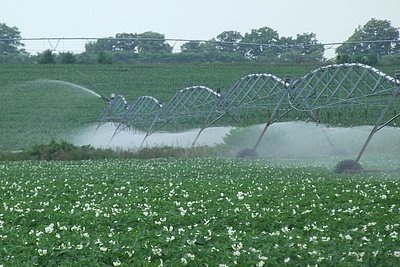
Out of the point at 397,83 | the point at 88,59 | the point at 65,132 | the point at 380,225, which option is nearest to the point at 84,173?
the point at 397,83

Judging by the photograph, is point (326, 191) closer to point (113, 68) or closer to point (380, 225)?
point (380, 225)

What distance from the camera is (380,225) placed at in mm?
8547

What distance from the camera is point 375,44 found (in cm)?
3269

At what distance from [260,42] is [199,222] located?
55.6 meters

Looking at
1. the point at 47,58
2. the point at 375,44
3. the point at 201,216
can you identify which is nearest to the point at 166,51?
the point at 47,58

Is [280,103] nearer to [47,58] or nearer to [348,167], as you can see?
[348,167]

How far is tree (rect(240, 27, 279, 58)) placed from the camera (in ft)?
195

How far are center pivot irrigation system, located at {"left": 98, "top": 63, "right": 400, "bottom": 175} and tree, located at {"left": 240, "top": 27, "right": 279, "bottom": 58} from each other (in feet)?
42.0

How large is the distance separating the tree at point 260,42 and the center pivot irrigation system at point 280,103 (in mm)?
12788

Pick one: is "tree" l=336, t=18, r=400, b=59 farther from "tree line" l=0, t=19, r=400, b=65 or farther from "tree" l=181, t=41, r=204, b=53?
"tree" l=181, t=41, r=204, b=53

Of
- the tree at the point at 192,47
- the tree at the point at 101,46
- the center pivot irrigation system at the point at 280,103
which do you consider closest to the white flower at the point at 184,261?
the center pivot irrigation system at the point at 280,103

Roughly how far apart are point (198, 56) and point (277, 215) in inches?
2265

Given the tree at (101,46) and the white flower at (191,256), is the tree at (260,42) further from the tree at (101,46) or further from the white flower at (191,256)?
the white flower at (191,256)

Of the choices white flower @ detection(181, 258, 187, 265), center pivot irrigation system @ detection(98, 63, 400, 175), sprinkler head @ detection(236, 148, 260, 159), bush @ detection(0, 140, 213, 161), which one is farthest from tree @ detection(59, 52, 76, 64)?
white flower @ detection(181, 258, 187, 265)
